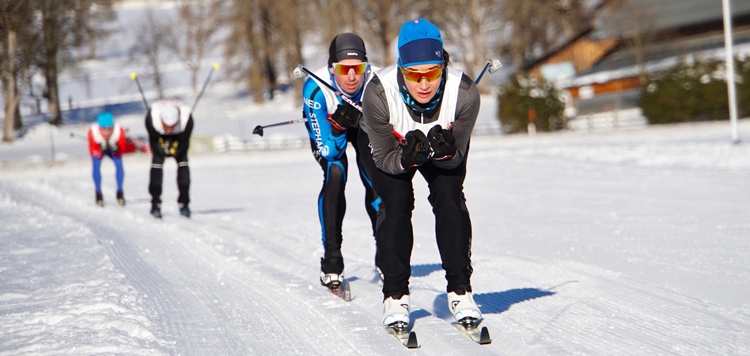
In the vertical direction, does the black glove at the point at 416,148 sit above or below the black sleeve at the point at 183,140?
below

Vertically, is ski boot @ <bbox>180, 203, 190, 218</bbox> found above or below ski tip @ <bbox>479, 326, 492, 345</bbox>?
above

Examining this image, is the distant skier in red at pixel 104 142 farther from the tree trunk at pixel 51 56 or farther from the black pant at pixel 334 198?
the black pant at pixel 334 198

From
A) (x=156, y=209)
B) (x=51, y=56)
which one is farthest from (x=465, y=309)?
(x=51, y=56)

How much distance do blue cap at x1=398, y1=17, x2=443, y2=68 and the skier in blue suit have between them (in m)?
1.47

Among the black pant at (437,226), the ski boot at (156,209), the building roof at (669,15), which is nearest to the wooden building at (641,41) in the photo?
the building roof at (669,15)

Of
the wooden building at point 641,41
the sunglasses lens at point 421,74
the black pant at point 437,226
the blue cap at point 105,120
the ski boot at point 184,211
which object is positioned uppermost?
the wooden building at point 641,41

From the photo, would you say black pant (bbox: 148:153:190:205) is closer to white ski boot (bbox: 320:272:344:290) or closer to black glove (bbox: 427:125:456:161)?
white ski boot (bbox: 320:272:344:290)

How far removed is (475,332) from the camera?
190 inches

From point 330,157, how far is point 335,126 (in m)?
0.34

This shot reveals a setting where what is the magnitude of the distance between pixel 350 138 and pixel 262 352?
2.41m

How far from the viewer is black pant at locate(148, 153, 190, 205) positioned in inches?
490

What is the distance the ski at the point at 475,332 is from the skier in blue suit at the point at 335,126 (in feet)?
5.44

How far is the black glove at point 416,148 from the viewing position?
15.0ft

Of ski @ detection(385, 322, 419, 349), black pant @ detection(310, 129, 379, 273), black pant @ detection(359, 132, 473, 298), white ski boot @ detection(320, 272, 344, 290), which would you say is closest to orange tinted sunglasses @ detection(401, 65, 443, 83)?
black pant @ detection(359, 132, 473, 298)
